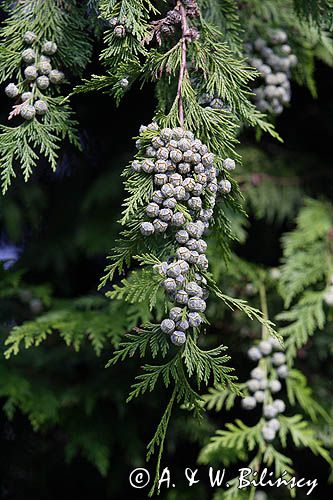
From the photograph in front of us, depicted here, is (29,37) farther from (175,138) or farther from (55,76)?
(175,138)

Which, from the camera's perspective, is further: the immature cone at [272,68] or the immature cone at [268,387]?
the immature cone at [268,387]

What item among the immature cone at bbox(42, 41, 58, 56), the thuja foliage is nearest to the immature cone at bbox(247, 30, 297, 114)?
the thuja foliage

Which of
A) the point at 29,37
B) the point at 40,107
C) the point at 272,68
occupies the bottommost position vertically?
the point at 40,107

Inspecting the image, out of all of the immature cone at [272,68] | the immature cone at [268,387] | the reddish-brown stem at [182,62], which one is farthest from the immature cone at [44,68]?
the immature cone at [268,387]

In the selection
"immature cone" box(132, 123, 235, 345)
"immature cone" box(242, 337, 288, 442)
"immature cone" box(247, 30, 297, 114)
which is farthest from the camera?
"immature cone" box(242, 337, 288, 442)

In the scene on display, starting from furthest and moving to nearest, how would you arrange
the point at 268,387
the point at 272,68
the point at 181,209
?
1. the point at 268,387
2. the point at 272,68
3. the point at 181,209

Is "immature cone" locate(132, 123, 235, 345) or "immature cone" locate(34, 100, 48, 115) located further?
"immature cone" locate(34, 100, 48, 115)

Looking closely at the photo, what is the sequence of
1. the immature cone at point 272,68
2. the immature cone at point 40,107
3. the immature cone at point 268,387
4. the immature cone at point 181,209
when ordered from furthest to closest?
the immature cone at point 268,387 → the immature cone at point 272,68 → the immature cone at point 40,107 → the immature cone at point 181,209

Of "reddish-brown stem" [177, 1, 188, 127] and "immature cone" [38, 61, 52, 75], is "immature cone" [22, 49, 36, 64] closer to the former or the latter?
"immature cone" [38, 61, 52, 75]

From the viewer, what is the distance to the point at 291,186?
2027mm

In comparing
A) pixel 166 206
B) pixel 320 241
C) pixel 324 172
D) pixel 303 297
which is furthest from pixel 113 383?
pixel 166 206

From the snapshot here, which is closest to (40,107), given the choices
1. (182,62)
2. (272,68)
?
(182,62)

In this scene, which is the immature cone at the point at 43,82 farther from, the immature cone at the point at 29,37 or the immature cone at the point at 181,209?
the immature cone at the point at 181,209

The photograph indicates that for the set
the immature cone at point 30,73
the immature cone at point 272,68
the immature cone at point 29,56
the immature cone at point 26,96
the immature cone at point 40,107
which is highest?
the immature cone at point 272,68
